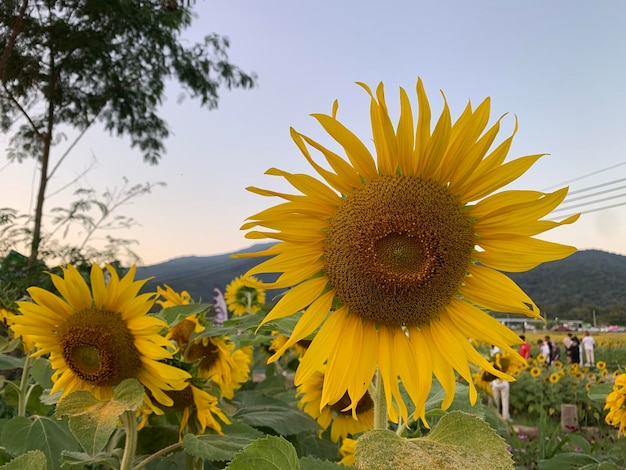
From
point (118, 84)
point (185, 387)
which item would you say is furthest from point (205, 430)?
point (118, 84)

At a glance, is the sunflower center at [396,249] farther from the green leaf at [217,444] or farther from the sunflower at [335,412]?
the sunflower at [335,412]

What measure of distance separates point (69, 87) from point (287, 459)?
10789 mm

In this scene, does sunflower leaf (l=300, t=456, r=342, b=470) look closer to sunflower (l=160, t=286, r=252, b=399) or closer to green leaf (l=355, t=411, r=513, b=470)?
green leaf (l=355, t=411, r=513, b=470)

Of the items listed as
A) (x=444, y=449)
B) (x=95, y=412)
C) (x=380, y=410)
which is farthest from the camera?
(x=95, y=412)

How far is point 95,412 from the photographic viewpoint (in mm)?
876

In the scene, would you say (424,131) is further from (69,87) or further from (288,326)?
(69,87)

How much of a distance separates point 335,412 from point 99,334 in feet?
3.10

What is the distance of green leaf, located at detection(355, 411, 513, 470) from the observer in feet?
1.79

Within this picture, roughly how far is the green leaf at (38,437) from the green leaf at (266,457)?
765 mm

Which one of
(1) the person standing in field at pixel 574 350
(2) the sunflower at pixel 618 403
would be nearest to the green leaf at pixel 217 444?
(2) the sunflower at pixel 618 403

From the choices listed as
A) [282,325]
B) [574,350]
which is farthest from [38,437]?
[574,350]

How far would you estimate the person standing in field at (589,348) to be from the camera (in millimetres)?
5980

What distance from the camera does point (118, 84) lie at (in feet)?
32.8

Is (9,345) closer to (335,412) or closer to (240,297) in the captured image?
(335,412)
